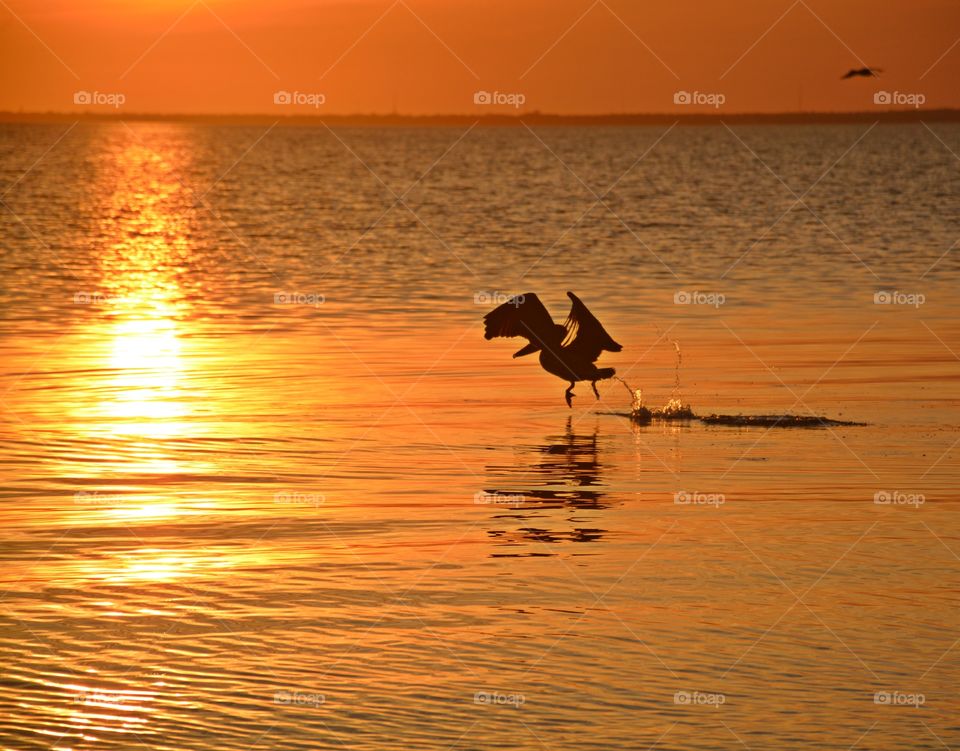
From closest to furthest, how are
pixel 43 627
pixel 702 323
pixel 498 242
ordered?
pixel 43 627 < pixel 702 323 < pixel 498 242

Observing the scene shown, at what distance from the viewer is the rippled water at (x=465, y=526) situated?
35.1ft

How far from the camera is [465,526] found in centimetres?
1490

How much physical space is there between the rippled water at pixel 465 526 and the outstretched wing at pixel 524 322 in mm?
856

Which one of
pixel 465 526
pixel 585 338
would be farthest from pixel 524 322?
pixel 465 526

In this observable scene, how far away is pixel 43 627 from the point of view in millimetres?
11977

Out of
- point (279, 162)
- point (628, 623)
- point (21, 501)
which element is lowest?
point (628, 623)

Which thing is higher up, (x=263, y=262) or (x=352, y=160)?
(x=352, y=160)

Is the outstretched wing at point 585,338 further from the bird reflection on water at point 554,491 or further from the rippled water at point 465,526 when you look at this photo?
the bird reflection on water at point 554,491

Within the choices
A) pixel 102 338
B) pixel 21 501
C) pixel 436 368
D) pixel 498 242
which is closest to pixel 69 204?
pixel 498 242

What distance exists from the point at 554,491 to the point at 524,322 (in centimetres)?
506

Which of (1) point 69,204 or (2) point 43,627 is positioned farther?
(1) point 69,204

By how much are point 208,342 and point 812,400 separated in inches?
418

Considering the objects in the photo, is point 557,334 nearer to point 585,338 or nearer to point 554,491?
point 585,338

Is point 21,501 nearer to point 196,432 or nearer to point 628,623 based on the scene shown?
point 196,432
